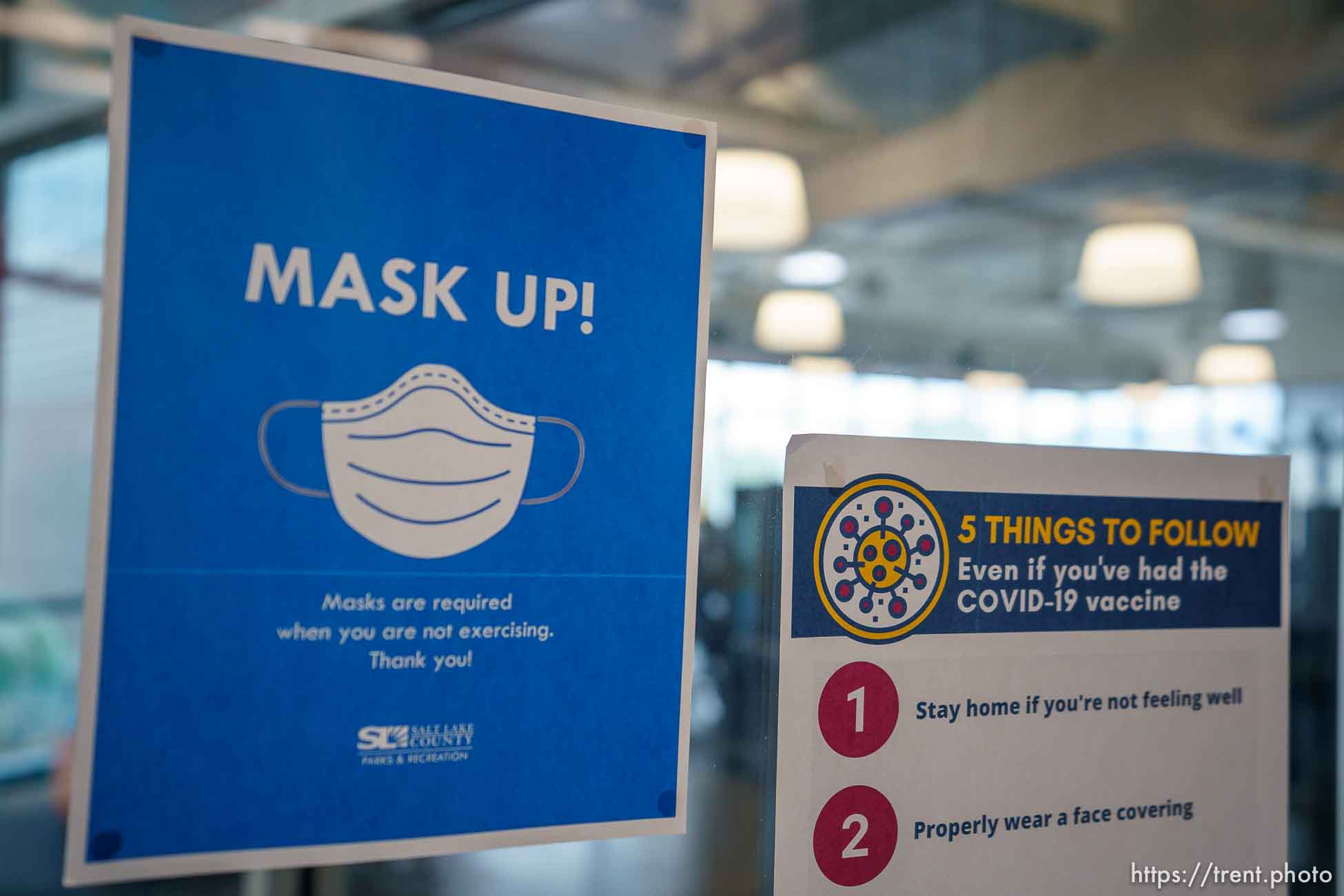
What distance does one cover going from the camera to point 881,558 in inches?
35.7

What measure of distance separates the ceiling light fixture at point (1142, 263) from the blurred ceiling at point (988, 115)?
0.03 meters

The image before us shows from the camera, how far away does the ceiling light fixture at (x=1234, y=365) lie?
195cm

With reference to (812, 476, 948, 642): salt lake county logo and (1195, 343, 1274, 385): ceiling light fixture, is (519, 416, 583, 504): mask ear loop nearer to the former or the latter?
(812, 476, 948, 642): salt lake county logo

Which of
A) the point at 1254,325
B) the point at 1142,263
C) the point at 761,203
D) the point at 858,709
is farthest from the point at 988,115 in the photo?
the point at 858,709

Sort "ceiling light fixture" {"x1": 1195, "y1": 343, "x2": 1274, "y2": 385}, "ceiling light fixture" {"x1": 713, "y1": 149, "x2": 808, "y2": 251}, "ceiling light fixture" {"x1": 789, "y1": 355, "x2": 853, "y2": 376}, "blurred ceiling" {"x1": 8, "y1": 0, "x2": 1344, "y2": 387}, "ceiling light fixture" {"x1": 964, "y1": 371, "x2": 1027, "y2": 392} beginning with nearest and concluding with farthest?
"ceiling light fixture" {"x1": 789, "y1": 355, "x2": 853, "y2": 376} → "ceiling light fixture" {"x1": 964, "y1": 371, "x2": 1027, "y2": 392} → "ceiling light fixture" {"x1": 713, "y1": 149, "x2": 808, "y2": 251} → "blurred ceiling" {"x1": 8, "y1": 0, "x2": 1344, "y2": 387} → "ceiling light fixture" {"x1": 1195, "y1": 343, "x2": 1274, "y2": 385}

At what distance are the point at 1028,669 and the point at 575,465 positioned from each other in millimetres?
462

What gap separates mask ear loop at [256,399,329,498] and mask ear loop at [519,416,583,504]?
14 centimetres

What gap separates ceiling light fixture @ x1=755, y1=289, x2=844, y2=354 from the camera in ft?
4.15

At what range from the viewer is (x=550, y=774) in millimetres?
788

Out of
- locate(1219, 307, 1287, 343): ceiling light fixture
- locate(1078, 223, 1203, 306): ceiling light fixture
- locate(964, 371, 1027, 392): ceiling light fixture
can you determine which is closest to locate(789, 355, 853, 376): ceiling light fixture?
locate(964, 371, 1027, 392): ceiling light fixture

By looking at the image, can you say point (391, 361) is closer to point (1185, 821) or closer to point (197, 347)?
Result: point (197, 347)

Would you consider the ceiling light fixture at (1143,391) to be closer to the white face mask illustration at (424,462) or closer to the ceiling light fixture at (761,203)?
the ceiling light fixture at (761,203)

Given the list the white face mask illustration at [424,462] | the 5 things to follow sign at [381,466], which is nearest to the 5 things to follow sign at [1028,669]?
the 5 things to follow sign at [381,466]

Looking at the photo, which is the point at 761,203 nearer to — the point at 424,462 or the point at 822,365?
the point at 822,365
